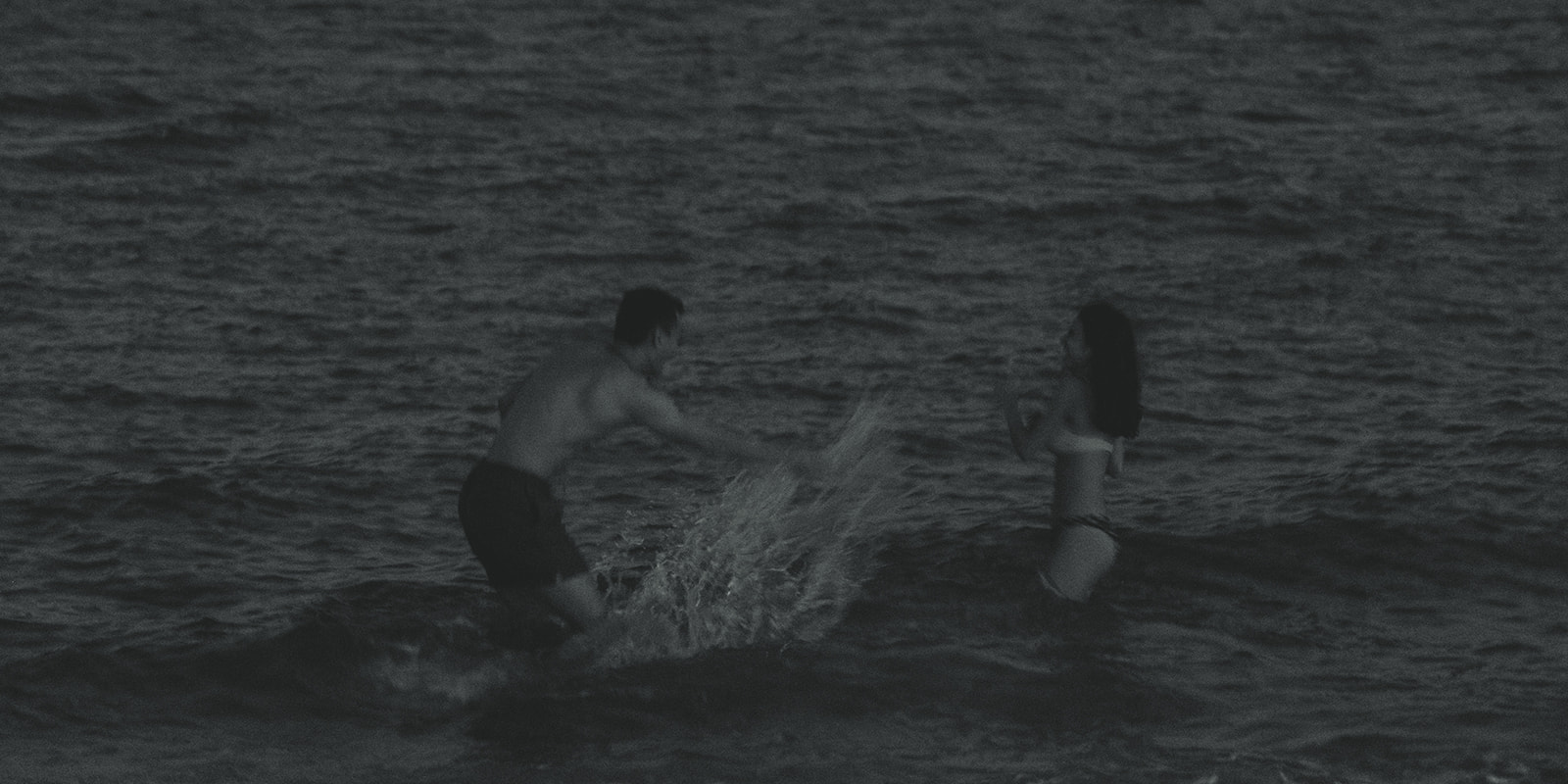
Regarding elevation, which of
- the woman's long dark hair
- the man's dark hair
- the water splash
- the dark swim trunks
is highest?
the man's dark hair

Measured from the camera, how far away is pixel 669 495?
47.0ft

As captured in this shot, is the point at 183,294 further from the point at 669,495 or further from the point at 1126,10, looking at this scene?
the point at 1126,10

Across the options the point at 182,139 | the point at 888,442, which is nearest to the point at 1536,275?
the point at 888,442

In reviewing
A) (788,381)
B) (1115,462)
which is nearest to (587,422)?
(1115,462)

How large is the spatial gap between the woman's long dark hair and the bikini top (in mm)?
187

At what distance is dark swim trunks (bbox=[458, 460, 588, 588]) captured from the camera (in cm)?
1067

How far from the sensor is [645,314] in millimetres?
10578

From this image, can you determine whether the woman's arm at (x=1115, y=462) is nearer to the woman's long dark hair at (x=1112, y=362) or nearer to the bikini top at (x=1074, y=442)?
the bikini top at (x=1074, y=442)

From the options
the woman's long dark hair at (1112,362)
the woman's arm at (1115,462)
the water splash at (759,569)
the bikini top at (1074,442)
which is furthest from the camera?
the water splash at (759,569)

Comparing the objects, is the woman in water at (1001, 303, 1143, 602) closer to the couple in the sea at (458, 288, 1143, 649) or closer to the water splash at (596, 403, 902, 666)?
the couple in the sea at (458, 288, 1143, 649)

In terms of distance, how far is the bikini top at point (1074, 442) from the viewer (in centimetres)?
1123

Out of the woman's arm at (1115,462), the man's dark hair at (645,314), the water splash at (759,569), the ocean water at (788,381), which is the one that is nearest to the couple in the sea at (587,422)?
the man's dark hair at (645,314)

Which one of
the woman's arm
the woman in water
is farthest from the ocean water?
the woman's arm

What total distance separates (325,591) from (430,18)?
15953 mm
